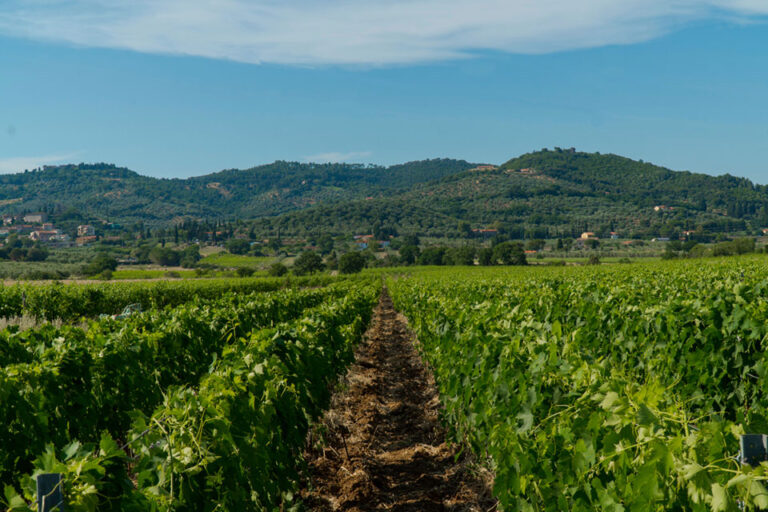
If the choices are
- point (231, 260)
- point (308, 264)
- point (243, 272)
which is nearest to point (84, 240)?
point (231, 260)

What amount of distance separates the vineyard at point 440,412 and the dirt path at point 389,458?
0.06 m

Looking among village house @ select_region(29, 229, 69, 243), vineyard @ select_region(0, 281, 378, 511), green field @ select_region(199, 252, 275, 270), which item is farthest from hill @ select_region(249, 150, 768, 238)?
vineyard @ select_region(0, 281, 378, 511)

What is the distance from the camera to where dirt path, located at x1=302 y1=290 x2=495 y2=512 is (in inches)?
193

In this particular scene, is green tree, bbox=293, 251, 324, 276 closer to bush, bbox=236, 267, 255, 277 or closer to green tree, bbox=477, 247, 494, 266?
bush, bbox=236, 267, 255, 277

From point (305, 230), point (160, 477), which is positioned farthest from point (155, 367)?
point (305, 230)

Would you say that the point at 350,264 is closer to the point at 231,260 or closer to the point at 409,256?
the point at 409,256

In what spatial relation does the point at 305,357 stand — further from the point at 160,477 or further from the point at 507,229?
the point at 507,229

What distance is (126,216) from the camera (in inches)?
7554

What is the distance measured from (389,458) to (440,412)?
103cm

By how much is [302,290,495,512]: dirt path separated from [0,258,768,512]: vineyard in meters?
0.06

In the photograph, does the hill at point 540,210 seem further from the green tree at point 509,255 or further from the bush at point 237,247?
the green tree at point 509,255

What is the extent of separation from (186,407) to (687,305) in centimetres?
537

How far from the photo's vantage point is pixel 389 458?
19.9ft

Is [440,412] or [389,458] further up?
[440,412]
